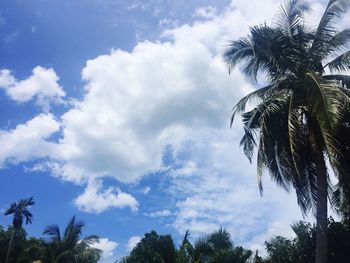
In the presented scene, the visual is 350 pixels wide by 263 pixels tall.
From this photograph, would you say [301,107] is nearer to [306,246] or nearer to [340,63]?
[340,63]

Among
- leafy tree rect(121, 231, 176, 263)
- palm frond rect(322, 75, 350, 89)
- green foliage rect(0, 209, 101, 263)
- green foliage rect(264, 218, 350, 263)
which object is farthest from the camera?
green foliage rect(0, 209, 101, 263)

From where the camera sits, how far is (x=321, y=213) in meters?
15.2

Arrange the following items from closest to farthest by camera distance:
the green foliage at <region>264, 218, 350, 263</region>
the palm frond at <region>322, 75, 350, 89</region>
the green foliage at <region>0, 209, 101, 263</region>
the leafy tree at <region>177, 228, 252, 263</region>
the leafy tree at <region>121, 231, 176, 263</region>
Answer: the palm frond at <region>322, 75, 350, 89</region>, the green foliage at <region>264, 218, 350, 263</region>, the leafy tree at <region>177, 228, 252, 263</region>, the leafy tree at <region>121, 231, 176, 263</region>, the green foliage at <region>0, 209, 101, 263</region>

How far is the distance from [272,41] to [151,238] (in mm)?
21069

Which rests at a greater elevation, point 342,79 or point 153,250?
point 342,79

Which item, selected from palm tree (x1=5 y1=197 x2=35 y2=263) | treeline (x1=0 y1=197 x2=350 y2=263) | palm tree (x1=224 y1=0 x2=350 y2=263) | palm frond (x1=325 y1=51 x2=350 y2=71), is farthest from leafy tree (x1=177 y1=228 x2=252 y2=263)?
palm tree (x1=5 y1=197 x2=35 y2=263)

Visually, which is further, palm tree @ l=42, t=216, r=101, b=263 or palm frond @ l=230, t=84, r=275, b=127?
palm tree @ l=42, t=216, r=101, b=263

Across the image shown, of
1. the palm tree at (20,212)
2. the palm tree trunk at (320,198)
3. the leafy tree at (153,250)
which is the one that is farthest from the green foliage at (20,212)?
the palm tree trunk at (320,198)

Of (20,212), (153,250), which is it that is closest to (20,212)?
(20,212)

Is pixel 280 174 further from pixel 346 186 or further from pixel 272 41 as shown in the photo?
pixel 272 41

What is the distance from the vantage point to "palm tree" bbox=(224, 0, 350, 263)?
15.3 meters

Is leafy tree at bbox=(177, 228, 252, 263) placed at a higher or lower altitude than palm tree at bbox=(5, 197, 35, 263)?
lower

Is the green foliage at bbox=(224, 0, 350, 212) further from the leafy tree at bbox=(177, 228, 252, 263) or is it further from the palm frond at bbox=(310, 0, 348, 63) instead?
the leafy tree at bbox=(177, 228, 252, 263)

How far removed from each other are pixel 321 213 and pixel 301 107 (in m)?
3.78
